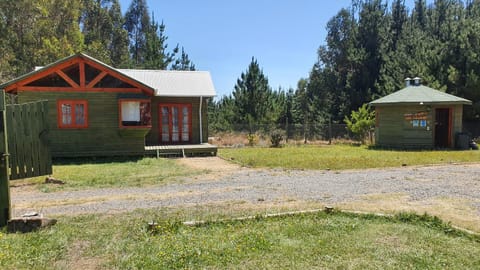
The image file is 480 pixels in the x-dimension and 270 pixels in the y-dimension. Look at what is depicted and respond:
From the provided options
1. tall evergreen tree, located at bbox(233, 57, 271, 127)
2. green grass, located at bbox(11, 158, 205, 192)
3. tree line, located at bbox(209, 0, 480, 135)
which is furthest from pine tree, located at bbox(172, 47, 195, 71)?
green grass, located at bbox(11, 158, 205, 192)

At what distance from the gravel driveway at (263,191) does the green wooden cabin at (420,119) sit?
7.74 m

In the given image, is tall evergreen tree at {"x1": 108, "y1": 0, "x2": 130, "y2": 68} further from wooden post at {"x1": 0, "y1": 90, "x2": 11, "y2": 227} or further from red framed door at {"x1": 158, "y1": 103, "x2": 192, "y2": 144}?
wooden post at {"x1": 0, "y1": 90, "x2": 11, "y2": 227}

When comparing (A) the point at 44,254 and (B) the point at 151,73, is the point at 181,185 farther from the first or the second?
(B) the point at 151,73

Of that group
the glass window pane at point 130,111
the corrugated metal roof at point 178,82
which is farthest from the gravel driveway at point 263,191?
the corrugated metal roof at point 178,82

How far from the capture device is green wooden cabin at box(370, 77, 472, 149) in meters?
16.2

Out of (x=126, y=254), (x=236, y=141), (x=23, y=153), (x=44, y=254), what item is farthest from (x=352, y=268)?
(x=236, y=141)

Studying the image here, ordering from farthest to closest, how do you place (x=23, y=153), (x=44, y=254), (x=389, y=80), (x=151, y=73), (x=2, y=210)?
(x=389, y=80)
(x=151, y=73)
(x=23, y=153)
(x=2, y=210)
(x=44, y=254)

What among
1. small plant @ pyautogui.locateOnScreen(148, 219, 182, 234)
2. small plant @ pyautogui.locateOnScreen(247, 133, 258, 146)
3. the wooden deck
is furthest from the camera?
small plant @ pyautogui.locateOnScreen(247, 133, 258, 146)

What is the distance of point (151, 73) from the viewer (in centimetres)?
1809

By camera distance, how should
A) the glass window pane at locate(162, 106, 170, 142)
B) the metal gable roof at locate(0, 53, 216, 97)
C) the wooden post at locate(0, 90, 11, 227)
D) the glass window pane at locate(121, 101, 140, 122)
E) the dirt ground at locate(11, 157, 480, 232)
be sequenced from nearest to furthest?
1. the wooden post at locate(0, 90, 11, 227)
2. the dirt ground at locate(11, 157, 480, 232)
3. the glass window pane at locate(121, 101, 140, 122)
4. the metal gable roof at locate(0, 53, 216, 97)
5. the glass window pane at locate(162, 106, 170, 142)

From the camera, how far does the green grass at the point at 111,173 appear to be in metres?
7.77

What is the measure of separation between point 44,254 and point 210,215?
2.14m

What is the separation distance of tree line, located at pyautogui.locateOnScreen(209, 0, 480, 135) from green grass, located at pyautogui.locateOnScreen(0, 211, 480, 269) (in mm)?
16483

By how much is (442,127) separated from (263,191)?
558 inches
